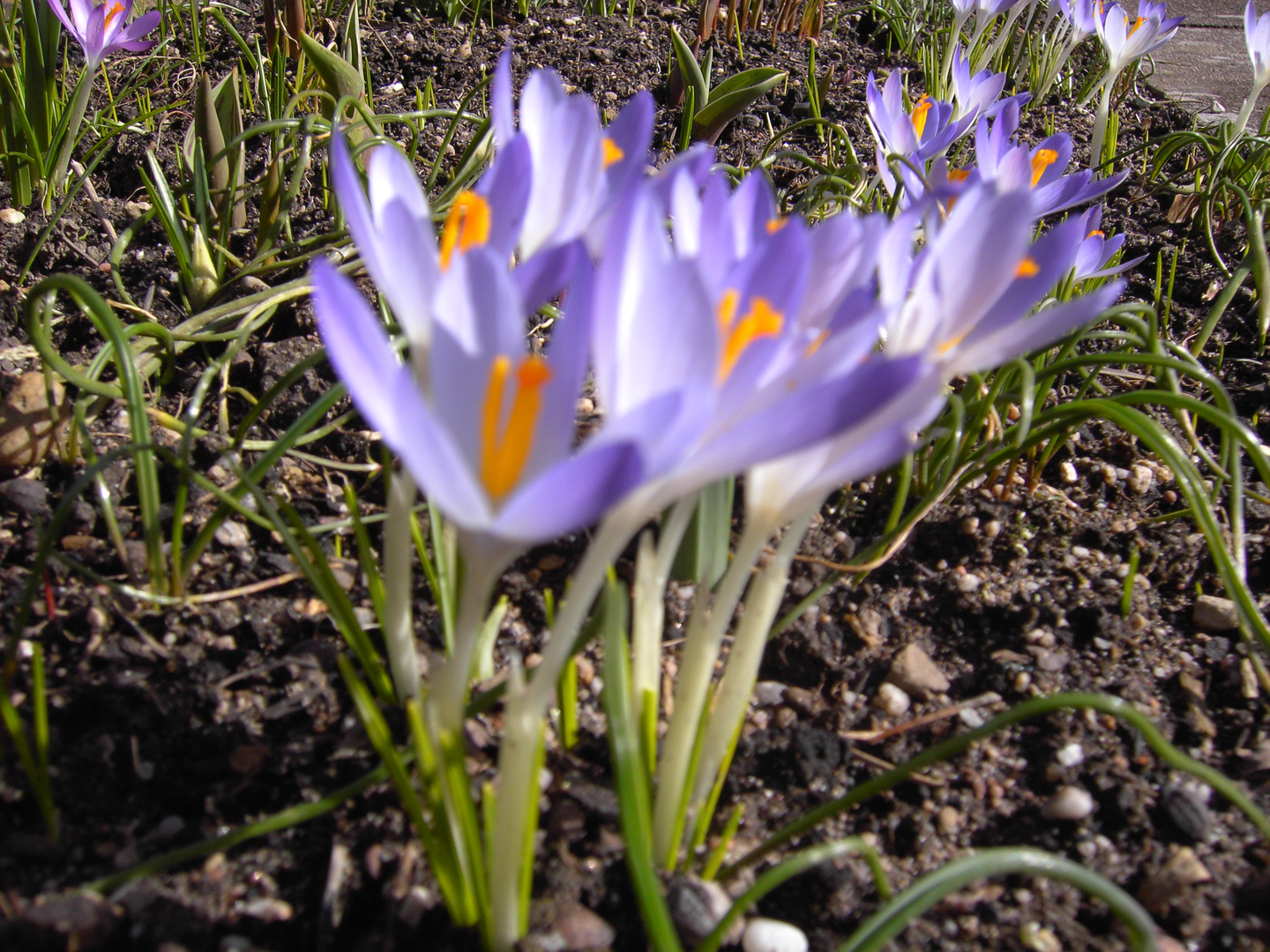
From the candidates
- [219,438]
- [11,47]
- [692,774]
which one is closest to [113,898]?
[692,774]

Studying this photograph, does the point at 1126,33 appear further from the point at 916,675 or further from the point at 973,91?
the point at 916,675

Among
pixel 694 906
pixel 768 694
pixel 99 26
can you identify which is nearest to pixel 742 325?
pixel 694 906

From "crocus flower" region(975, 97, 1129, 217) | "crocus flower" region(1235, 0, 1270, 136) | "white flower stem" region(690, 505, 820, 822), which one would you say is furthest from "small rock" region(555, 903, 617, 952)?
"crocus flower" region(1235, 0, 1270, 136)

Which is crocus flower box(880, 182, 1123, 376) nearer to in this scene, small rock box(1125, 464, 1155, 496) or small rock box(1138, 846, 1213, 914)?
small rock box(1138, 846, 1213, 914)

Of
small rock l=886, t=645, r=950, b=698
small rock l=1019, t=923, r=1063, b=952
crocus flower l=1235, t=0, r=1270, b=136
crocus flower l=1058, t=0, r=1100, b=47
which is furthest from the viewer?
crocus flower l=1058, t=0, r=1100, b=47

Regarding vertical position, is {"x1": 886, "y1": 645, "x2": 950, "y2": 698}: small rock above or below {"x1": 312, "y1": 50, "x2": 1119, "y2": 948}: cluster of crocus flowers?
below

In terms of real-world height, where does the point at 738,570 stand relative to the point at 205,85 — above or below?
below

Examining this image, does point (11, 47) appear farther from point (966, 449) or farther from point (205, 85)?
point (966, 449)

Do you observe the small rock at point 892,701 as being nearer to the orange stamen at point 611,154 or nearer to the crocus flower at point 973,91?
the orange stamen at point 611,154
